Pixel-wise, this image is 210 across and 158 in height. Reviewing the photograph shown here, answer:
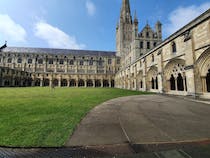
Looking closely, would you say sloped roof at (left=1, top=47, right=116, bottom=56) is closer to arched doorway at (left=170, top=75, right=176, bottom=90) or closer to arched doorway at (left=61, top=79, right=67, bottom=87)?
arched doorway at (left=61, top=79, right=67, bottom=87)

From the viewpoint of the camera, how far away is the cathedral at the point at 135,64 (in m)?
9.63

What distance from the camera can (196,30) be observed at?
990cm

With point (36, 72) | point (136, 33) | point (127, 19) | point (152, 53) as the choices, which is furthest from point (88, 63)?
point (152, 53)

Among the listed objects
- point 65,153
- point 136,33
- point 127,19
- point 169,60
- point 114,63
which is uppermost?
point 127,19

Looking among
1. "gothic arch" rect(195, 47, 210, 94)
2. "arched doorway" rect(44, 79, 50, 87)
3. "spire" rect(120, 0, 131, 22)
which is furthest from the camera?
"spire" rect(120, 0, 131, 22)

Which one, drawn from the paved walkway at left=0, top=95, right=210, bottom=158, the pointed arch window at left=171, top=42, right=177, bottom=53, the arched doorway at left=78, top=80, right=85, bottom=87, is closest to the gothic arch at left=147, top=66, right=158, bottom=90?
the pointed arch window at left=171, top=42, right=177, bottom=53

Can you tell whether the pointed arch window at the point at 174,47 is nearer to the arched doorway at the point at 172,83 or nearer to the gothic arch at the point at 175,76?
the gothic arch at the point at 175,76

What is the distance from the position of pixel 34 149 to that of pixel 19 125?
179 cm

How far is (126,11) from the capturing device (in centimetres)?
Answer: 5712

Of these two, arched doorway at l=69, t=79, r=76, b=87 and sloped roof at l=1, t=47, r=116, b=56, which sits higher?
sloped roof at l=1, t=47, r=116, b=56

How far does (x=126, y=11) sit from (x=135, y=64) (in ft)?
147

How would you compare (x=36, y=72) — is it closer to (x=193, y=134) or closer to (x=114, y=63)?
(x=114, y=63)

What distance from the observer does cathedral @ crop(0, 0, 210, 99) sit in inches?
379

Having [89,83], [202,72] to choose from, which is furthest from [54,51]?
[202,72]
